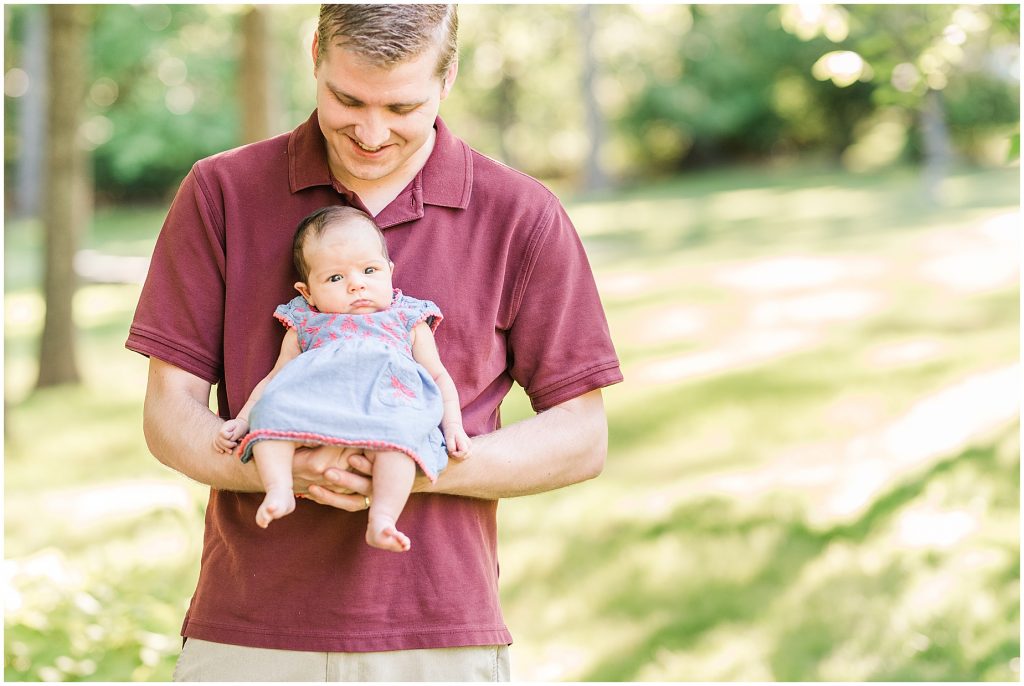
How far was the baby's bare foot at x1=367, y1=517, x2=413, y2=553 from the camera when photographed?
78.6 inches

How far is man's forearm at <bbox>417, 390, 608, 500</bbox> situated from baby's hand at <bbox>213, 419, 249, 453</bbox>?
1.08 ft

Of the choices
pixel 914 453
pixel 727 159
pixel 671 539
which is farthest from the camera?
pixel 727 159

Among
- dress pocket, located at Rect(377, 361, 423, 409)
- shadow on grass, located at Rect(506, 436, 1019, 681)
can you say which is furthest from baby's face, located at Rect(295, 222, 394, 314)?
shadow on grass, located at Rect(506, 436, 1019, 681)

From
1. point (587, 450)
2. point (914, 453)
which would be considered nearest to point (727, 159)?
point (914, 453)

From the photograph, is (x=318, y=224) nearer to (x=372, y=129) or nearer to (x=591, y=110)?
(x=372, y=129)

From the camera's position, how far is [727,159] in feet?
124

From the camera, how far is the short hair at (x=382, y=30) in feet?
6.70

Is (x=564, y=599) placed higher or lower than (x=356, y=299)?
lower

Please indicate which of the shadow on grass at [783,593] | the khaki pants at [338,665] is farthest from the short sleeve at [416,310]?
the shadow on grass at [783,593]

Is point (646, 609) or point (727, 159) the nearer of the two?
point (646, 609)

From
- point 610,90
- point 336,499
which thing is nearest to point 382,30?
point 336,499

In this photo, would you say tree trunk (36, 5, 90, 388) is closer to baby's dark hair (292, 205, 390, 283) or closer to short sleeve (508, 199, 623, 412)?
baby's dark hair (292, 205, 390, 283)

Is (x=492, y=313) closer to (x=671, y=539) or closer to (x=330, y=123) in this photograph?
(x=330, y=123)

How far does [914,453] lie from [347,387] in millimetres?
6426
